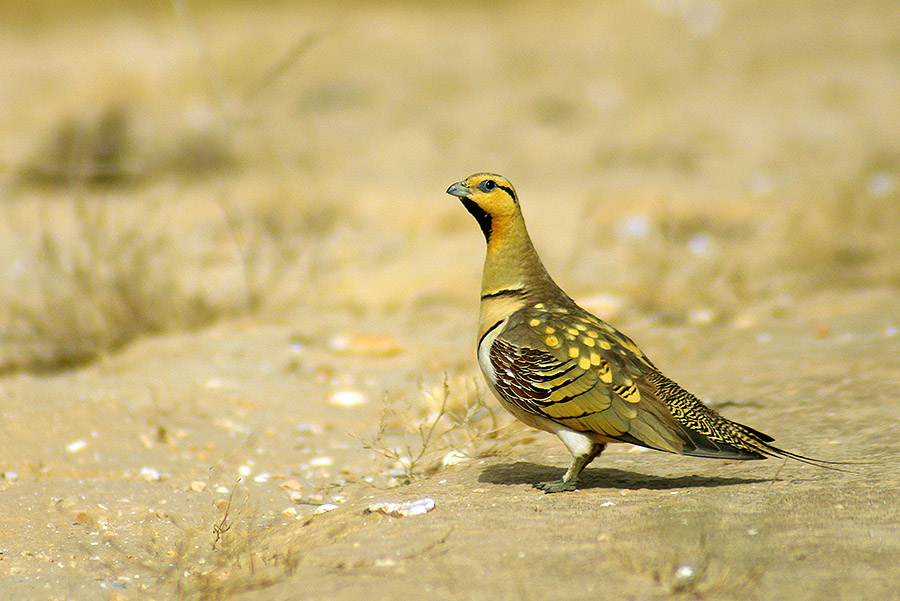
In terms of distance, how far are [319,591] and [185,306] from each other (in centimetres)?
430

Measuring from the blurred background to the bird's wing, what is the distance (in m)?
2.87

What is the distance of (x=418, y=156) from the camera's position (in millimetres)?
11508

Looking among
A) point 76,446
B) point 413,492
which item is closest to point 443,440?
point 413,492

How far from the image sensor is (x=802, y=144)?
444 inches

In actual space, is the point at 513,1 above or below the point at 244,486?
above

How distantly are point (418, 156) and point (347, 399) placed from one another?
6.52 m

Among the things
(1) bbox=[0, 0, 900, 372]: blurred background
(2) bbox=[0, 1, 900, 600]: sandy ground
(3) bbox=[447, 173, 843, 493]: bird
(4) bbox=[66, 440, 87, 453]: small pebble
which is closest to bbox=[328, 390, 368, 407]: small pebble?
(2) bbox=[0, 1, 900, 600]: sandy ground

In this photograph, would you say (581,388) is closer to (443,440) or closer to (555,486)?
(555,486)

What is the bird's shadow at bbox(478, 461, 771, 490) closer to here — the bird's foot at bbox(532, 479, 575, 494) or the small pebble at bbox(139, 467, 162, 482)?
the bird's foot at bbox(532, 479, 575, 494)

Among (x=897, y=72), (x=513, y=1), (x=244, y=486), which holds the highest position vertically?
(x=513, y=1)

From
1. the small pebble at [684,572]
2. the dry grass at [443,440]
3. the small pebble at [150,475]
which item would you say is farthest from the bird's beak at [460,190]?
the small pebble at [150,475]

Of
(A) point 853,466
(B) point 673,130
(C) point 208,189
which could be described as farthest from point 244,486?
(B) point 673,130

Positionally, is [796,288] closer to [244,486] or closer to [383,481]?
[383,481]

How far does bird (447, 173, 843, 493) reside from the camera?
10.9ft
